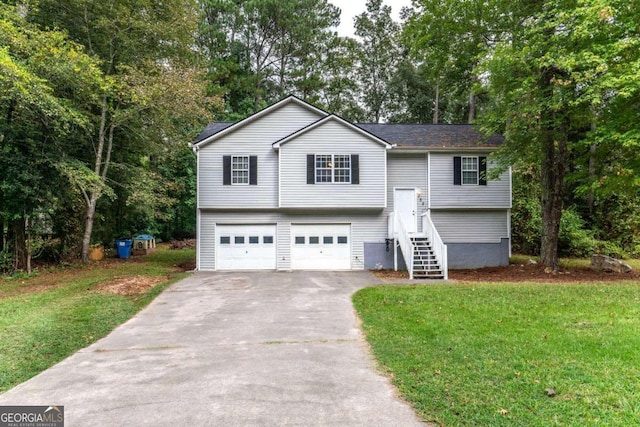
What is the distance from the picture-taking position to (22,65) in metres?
11.8

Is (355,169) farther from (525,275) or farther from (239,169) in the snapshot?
(525,275)

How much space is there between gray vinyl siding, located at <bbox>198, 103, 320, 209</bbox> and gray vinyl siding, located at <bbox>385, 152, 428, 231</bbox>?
4.78m

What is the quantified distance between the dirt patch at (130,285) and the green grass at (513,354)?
6448 mm

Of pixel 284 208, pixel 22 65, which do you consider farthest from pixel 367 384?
pixel 22 65

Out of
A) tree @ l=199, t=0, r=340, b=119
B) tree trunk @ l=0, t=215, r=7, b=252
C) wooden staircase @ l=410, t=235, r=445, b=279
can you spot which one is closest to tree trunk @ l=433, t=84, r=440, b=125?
tree @ l=199, t=0, r=340, b=119

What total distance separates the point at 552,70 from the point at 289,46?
23341 millimetres

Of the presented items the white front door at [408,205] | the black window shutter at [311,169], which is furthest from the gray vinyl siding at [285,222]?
the black window shutter at [311,169]

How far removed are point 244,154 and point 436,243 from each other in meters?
8.33

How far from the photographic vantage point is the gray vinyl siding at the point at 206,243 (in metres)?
15.1

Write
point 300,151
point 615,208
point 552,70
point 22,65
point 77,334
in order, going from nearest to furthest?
1. point 77,334
2. point 22,65
3. point 552,70
4. point 300,151
5. point 615,208

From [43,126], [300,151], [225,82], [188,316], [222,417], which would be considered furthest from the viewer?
[225,82]

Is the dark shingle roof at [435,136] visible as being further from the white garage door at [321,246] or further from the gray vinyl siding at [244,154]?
the white garage door at [321,246]

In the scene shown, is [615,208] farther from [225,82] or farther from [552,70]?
[225,82]

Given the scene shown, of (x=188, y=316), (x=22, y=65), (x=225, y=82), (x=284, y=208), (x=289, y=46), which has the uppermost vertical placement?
(x=289, y=46)
